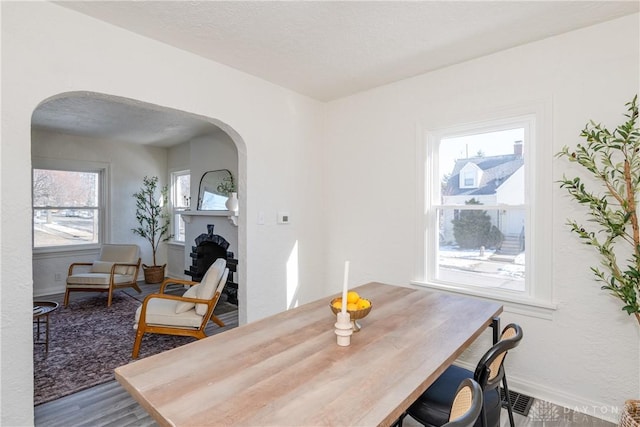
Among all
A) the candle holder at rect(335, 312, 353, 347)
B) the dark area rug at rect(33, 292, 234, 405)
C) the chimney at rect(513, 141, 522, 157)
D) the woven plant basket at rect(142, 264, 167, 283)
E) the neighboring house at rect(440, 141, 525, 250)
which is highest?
the chimney at rect(513, 141, 522, 157)

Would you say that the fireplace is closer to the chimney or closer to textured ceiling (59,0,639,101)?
textured ceiling (59,0,639,101)

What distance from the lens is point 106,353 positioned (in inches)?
121

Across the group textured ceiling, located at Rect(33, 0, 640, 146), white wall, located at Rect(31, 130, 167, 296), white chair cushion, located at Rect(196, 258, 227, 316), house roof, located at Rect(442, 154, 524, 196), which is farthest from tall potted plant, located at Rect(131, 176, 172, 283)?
house roof, located at Rect(442, 154, 524, 196)

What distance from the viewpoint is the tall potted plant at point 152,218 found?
19.5 ft

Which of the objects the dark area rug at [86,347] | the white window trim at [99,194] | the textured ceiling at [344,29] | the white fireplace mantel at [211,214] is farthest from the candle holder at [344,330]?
the white window trim at [99,194]

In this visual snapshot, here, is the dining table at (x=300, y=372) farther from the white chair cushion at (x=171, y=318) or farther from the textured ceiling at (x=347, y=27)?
the textured ceiling at (x=347, y=27)

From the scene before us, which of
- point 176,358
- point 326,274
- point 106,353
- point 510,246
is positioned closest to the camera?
point 176,358

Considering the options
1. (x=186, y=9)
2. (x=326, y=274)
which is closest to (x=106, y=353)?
(x=326, y=274)

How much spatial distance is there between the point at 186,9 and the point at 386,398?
2311mm

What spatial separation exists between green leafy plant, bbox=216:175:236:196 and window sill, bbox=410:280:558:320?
3.33m

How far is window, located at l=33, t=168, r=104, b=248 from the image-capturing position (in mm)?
5234

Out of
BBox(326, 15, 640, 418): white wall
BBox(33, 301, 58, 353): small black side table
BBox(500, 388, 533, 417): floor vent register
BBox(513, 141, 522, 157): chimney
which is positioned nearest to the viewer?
BBox(326, 15, 640, 418): white wall

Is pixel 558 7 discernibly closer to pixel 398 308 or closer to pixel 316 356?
pixel 398 308

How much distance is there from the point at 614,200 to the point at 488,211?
2.52ft
